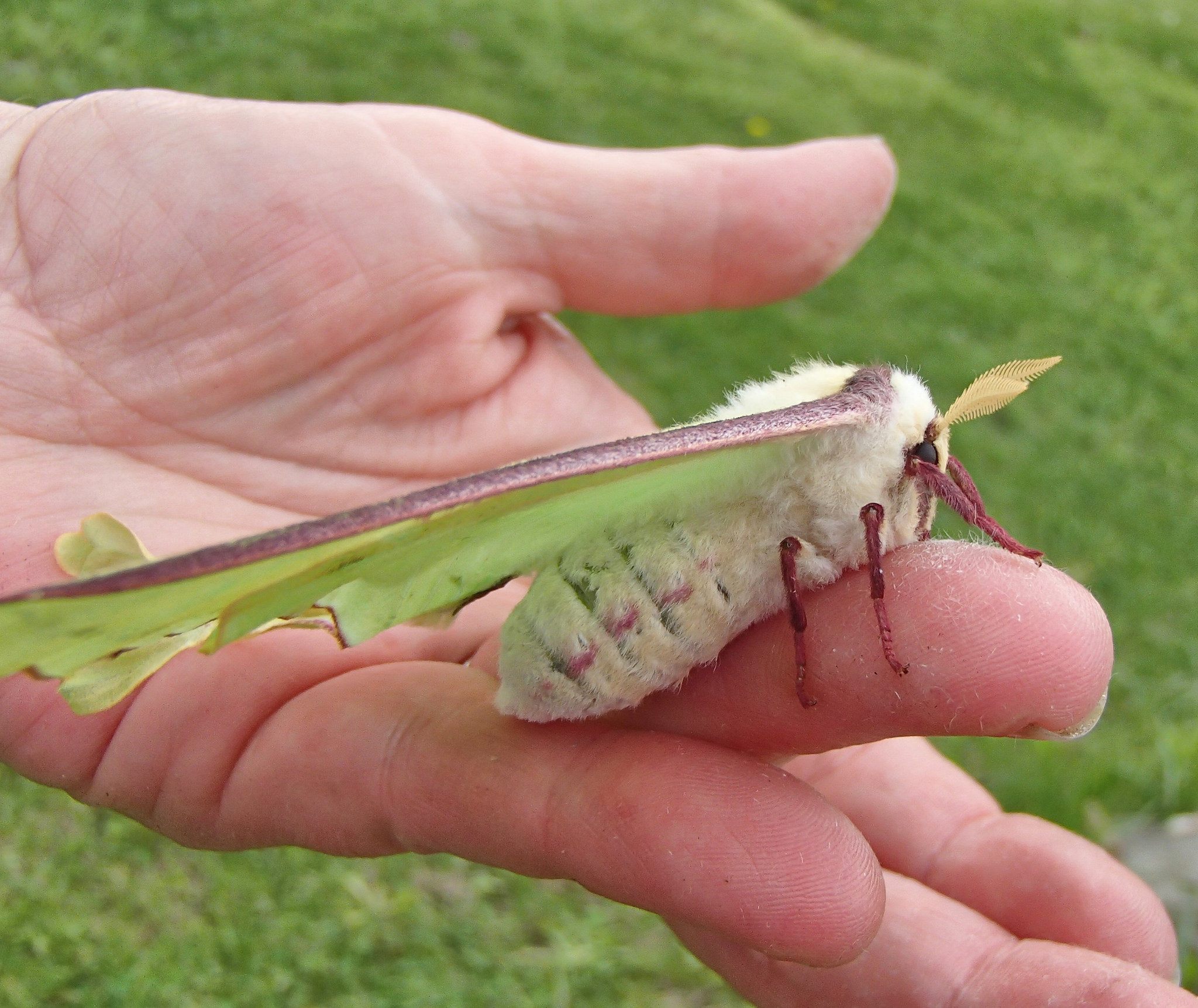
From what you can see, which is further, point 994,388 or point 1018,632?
point 994,388

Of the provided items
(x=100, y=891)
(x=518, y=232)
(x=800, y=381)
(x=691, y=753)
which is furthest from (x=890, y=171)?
(x=100, y=891)

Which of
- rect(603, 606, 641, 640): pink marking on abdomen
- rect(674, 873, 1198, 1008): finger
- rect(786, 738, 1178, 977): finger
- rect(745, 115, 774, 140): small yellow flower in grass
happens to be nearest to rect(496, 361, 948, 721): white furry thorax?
rect(603, 606, 641, 640): pink marking on abdomen

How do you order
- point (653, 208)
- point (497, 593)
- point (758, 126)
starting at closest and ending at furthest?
point (497, 593)
point (653, 208)
point (758, 126)

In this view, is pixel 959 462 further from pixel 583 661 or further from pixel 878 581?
pixel 583 661

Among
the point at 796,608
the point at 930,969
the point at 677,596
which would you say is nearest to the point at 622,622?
the point at 677,596

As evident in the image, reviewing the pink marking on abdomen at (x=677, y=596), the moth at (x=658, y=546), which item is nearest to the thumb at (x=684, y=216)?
the moth at (x=658, y=546)

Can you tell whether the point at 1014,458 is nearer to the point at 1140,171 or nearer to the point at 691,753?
the point at 1140,171

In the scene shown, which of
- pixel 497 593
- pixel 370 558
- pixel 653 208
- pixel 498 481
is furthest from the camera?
pixel 653 208

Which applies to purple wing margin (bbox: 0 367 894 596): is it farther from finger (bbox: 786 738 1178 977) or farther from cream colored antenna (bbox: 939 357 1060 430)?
finger (bbox: 786 738 1178 977)
